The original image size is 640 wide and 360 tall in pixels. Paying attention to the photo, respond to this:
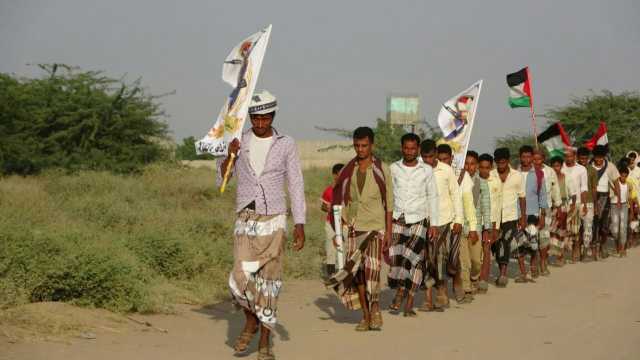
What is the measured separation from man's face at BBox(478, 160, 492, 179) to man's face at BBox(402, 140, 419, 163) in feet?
8.76

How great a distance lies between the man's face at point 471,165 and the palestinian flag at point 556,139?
6.08m

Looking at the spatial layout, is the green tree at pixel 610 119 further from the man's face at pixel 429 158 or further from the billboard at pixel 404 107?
the man's face at pixel 429 158

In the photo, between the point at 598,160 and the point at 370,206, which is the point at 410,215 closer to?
the point at 370,206

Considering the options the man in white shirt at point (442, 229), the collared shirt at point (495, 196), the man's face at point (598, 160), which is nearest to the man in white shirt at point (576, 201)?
the man's face at point (598, 160)

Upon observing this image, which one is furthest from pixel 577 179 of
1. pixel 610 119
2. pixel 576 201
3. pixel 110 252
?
pixel 610 119

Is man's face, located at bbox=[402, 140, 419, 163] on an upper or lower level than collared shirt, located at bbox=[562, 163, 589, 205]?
upper

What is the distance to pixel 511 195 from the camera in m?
12.6

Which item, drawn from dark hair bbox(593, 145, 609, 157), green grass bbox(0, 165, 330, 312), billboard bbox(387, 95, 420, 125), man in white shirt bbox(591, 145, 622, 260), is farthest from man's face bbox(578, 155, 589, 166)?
billboard bbox(387, 95, 420, 125)

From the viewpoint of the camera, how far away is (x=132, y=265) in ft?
29.7

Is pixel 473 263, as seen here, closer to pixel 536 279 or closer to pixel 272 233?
pixel 536 279

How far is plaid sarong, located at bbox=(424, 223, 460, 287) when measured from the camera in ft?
33.9

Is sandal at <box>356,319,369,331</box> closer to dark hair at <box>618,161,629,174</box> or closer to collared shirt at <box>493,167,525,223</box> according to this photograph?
collared shirt at <box>493,167,525,223</box>

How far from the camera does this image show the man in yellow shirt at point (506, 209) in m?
12.6

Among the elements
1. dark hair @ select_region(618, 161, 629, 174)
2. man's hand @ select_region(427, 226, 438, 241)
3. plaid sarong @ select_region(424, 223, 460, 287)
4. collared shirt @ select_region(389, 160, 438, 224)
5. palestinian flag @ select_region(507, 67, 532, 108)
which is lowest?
plaid sarong @ select_region(424, 223, 460, 287)
